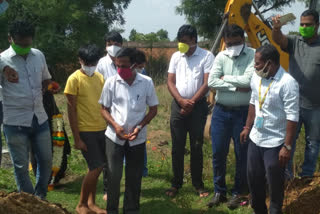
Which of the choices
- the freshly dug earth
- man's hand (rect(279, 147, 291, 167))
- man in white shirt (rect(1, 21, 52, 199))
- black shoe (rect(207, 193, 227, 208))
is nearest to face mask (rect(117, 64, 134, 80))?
man in white shirt (rect(1, 21, 52, 199))

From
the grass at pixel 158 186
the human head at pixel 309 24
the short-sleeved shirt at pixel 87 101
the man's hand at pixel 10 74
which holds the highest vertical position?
the human head at pixel 309 24

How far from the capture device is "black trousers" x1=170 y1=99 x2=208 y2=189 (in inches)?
218

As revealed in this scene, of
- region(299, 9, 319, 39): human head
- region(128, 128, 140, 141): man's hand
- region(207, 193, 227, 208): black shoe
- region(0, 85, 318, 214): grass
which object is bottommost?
region(0, 85, 318, 214): grass

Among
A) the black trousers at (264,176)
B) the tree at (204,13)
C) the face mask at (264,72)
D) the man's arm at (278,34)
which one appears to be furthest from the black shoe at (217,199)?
the tree at (204,13)

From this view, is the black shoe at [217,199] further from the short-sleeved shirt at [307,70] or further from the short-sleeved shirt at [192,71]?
the short-sleeved shirt at [307,70]

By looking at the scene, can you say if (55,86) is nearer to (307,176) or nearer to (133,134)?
(133,134)

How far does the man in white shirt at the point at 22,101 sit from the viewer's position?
177 inches

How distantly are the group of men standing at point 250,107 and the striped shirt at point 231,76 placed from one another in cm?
1

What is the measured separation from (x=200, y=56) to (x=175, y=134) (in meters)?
Result: 1.12

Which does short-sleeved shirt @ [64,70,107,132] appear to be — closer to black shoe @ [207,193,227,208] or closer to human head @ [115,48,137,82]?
human head @ [115,48,137,82]

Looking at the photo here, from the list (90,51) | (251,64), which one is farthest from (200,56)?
(90,51)

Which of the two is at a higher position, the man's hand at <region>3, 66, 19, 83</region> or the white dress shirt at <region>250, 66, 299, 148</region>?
the man's hand at <region>3, 66, 19, 83</region>

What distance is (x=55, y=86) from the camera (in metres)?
5.05

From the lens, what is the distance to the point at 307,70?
5051mm
